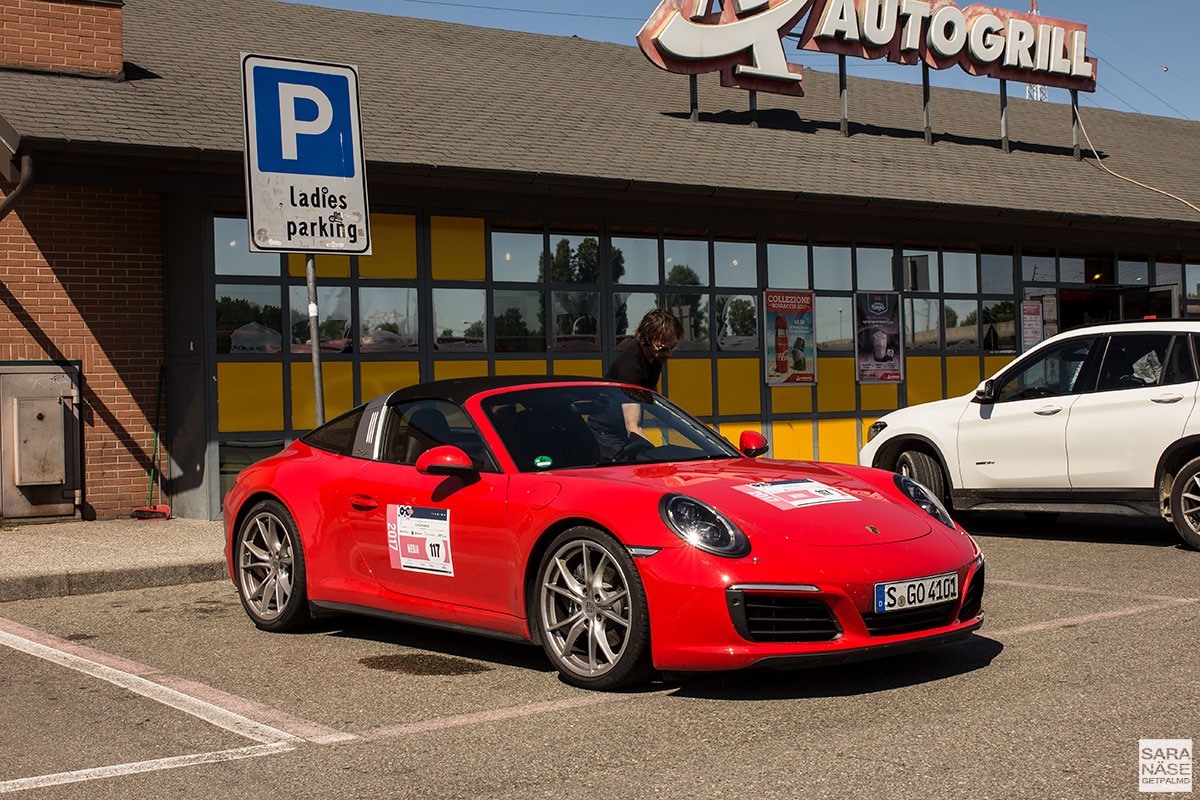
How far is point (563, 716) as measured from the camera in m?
4.82

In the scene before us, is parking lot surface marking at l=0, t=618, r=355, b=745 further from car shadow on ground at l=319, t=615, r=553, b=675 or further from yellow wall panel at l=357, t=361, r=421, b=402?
yellow wall panel at l=357, t=361, r=421, b=402

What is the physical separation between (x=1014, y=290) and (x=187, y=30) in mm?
11503

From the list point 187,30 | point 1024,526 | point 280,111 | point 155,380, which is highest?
point 187,30

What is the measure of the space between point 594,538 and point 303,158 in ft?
13.3

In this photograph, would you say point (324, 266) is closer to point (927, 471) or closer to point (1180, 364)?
point (927, 471)

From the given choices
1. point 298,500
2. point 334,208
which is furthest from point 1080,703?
point 334,208

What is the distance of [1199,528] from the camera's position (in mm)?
8992

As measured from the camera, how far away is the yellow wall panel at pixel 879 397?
1612 centimetres

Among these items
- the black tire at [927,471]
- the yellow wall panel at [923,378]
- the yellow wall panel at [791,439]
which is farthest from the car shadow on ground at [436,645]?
the yellow wall panel at [923,378]

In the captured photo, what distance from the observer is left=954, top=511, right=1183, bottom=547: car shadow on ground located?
10036mm

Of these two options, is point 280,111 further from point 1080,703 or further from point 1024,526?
point 1024,526

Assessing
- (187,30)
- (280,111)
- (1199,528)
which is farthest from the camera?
(187,30)

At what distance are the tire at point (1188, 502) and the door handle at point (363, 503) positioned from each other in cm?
595

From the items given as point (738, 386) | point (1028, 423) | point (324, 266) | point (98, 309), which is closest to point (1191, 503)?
point (1028, 423)
